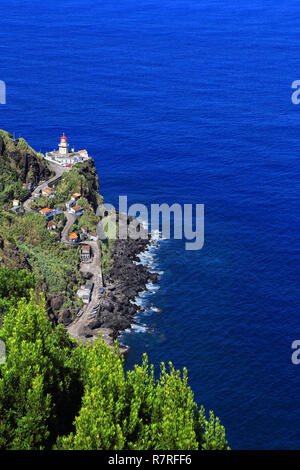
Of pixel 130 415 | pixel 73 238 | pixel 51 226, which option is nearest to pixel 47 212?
pixel 51 226

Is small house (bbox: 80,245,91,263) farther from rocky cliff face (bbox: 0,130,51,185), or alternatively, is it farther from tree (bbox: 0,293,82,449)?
tree (bbox: 0,293,82,449)

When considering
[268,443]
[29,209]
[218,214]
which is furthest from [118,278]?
[268,443]

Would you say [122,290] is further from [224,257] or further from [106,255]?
[224,257]

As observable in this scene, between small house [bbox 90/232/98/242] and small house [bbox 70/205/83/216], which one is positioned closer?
small house [bbox 90/232/98/242]

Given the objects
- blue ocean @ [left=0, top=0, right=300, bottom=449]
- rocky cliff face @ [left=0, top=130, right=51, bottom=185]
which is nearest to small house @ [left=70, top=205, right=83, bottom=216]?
rocky cliff face @ [left=0, top=130, right=51, bottom=185]

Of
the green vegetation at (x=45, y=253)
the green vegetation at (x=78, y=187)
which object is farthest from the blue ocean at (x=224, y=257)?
the green vegetation at (x=45, y=253)

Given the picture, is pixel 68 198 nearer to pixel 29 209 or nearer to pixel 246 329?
pixel 29 209
